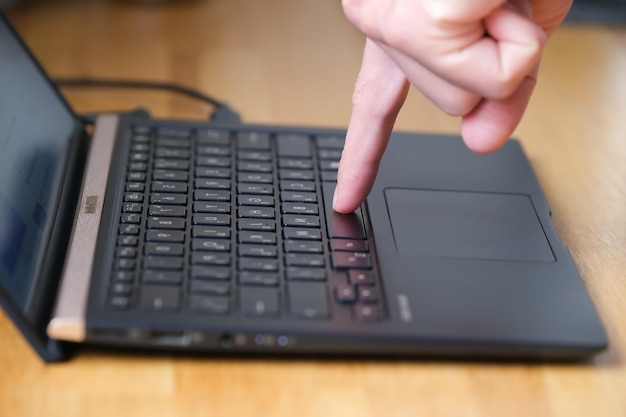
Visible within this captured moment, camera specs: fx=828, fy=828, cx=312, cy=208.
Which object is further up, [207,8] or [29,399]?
[207,8]

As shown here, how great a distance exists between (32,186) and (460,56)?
330 millimetres

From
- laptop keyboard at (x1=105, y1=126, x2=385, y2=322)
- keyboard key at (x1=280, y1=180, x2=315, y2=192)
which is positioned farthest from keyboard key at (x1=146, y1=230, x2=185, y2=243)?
keyboard key at (x1=280, y1=180, x2=315, y2=192)

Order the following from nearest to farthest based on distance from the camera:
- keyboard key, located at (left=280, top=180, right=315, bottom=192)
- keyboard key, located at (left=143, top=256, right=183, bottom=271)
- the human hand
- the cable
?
the human hand < keyboard key, located at (left=143, top=256, right=183, bottom=271) < keyboard key, located at (left=280, top=180, right=315, bottom=192) < the cable

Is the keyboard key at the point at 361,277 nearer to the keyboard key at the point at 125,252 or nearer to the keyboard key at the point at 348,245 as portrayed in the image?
the keyboard key at the point at 348,245

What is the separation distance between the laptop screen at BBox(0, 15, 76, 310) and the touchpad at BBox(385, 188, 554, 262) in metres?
0.25

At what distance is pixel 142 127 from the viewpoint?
716 millimetres

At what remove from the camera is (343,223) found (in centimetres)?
61

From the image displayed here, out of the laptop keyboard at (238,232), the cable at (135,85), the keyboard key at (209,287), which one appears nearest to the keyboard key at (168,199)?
the laptop keyboard at (238,232)

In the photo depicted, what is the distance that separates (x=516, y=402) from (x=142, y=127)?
0.39 m

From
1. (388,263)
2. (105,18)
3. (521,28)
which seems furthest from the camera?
(105,18)

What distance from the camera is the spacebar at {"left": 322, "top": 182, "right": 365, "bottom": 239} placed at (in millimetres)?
600

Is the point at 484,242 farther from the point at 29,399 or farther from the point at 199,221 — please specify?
the point at 29,399

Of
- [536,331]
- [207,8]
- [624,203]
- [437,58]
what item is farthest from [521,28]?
[207,8]

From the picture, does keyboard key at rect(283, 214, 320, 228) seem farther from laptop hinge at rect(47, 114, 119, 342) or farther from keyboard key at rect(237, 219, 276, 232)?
laptop hinge at rect(47, 114, 119, 342)
